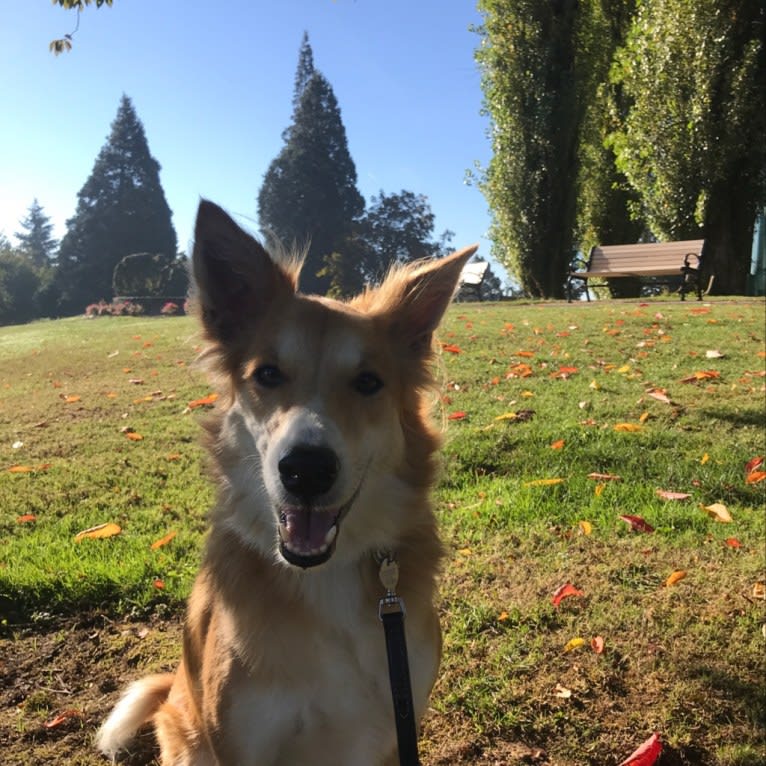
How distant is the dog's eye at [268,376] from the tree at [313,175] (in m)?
48.6

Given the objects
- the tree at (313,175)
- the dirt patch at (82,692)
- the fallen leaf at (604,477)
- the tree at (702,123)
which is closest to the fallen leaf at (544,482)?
the fallen leaf at (604,477)

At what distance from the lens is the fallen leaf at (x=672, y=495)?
4.48 m

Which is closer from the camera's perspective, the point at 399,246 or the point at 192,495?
the point at 192,495

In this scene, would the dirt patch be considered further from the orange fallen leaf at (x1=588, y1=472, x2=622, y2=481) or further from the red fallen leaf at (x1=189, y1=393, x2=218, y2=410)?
the red fallen leaf at (x1=189, y1=393, x2=218, y2=410)

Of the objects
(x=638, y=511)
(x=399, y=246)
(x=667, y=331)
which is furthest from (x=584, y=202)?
(x=638, y=511)

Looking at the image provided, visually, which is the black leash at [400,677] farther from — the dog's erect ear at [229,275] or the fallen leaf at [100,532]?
the fallen leaf at [100,532]

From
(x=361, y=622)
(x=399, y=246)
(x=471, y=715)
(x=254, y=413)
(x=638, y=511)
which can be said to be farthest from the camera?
(x=399, y=246)

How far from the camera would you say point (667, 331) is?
32.1 feet

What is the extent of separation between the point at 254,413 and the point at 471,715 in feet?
5.26

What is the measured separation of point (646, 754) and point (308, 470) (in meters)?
1.72

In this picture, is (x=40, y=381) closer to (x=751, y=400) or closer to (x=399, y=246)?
(x=751, y=400)

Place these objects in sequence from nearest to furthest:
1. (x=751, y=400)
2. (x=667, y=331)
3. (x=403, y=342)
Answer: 1. (x=403, y=342)
2. (x=751, y=400)
3. (x=667, y=331)

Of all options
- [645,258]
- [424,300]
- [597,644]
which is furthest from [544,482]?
[645,258]

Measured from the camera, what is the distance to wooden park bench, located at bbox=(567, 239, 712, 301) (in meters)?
15.2
